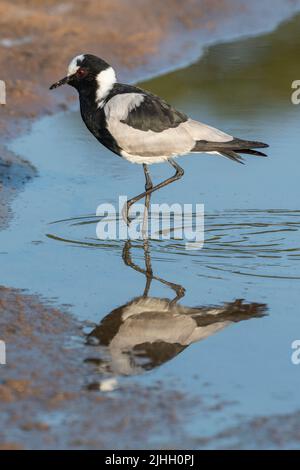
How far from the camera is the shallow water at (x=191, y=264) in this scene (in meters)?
5.12

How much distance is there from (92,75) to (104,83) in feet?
0.38

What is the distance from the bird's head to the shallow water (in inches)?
35.5

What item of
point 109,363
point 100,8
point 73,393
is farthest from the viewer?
point 100,8

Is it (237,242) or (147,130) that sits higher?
(147,130)

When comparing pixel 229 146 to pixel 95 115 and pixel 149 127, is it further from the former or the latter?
pixel 95 115


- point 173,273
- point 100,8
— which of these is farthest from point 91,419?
point 100,8

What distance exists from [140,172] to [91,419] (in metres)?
4.37

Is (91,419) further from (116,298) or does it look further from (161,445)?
(116,298)

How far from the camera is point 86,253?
22.7ft

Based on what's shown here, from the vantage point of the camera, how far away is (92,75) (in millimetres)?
7535

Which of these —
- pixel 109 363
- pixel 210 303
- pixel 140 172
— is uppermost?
pixel 140 172

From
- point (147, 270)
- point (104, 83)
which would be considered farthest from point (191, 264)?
point (104, 83)

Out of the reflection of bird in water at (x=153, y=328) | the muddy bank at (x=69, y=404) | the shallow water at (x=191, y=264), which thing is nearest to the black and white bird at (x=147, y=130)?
the shallow water at (x=191, y=264)

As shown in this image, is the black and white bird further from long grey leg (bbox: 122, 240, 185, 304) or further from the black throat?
long grey leg (bbox: 122, 240, 185, 304)
